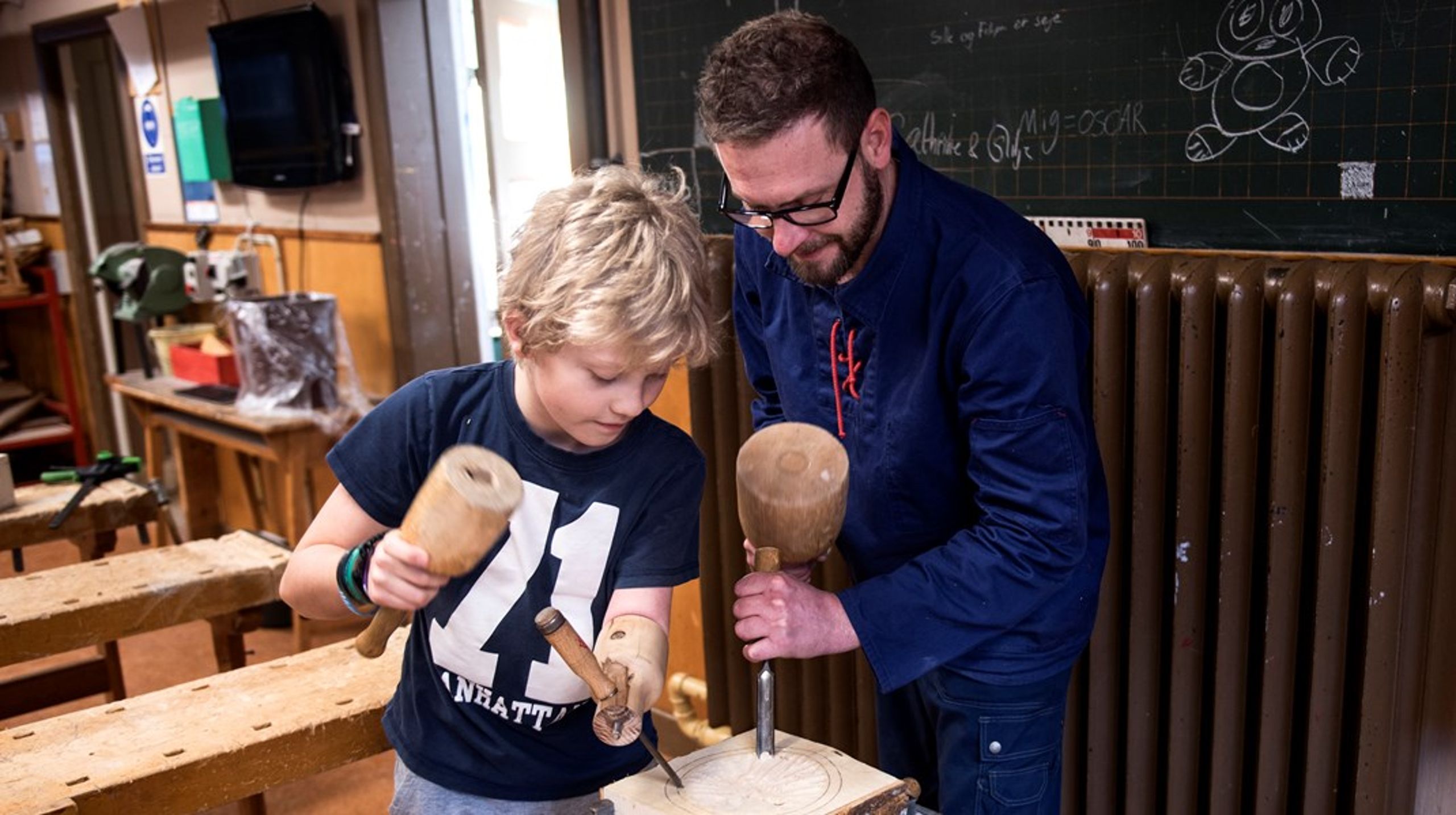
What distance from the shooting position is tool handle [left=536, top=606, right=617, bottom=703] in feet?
3.60

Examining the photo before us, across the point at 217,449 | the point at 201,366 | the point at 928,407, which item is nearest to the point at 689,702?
the point at 928,407

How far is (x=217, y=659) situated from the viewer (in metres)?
2.70

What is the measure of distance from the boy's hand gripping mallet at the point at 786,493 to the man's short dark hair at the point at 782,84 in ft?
1.18

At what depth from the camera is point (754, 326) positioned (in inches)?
73.4

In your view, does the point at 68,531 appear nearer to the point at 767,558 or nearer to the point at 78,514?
the point at 78,514

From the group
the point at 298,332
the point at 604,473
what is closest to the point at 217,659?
the point at 298,332

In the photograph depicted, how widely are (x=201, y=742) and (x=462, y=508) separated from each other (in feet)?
2.93

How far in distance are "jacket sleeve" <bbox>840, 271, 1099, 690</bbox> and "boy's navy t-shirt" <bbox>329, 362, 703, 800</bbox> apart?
26cm

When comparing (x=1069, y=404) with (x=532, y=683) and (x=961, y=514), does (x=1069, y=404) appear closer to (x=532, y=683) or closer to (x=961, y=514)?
(x=961, y=514)

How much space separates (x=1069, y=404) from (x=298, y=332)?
3.09 m

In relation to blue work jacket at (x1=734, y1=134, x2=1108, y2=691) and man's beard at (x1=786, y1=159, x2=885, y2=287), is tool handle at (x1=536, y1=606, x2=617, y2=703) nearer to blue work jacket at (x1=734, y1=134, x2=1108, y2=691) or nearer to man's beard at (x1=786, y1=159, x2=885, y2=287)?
blue work jacket at (x1=734, y1=134, x2=1108, y2=691)

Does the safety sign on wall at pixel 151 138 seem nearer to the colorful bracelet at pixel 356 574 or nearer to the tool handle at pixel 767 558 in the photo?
the colorful bracelet at pixel 356 574

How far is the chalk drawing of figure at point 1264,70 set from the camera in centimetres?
181

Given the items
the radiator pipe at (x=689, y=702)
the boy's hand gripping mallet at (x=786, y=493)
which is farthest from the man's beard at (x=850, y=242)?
the radiator pipe at (x=689, y=702)
